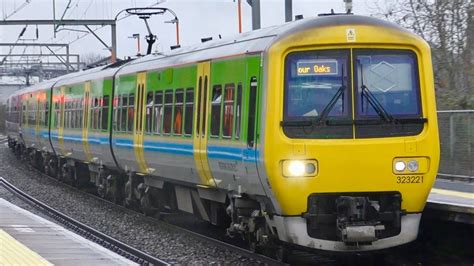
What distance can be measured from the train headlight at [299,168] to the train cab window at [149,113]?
5824 millimetres

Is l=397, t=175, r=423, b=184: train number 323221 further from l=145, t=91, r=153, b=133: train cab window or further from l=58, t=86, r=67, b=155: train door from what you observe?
l=58, t=86, r=67, b=155: train door

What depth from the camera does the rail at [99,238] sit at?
37.2ft

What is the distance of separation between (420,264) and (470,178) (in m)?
6.93

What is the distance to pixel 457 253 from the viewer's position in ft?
33.8

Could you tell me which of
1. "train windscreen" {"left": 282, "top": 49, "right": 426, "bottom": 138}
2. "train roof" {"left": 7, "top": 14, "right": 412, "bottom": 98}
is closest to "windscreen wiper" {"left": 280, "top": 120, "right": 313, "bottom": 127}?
"train windscreen" {"left": 282, "top": 49, "right": 426, "bottom": 138}

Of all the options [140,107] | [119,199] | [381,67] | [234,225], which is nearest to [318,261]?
[234,225]

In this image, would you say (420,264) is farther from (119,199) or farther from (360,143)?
(119,199)

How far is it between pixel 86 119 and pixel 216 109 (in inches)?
384

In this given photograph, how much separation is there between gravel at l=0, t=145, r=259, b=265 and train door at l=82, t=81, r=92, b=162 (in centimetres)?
125

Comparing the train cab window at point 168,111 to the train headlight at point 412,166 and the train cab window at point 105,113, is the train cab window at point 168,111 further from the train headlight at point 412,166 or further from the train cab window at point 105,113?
the train headlight at point 412,166

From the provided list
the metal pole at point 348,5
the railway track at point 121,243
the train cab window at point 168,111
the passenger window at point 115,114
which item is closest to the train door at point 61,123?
the railway track at point 121,243

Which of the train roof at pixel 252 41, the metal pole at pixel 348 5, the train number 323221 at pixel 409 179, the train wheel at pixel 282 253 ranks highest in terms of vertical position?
the metal pole at pixel 348 5

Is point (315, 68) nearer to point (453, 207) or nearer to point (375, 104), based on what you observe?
point (375, 104)

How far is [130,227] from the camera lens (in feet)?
50.7
